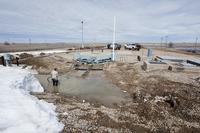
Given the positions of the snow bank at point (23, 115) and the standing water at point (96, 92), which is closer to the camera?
the snow bank at point (23, 115)

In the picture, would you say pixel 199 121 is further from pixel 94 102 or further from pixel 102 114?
pixel 94 102

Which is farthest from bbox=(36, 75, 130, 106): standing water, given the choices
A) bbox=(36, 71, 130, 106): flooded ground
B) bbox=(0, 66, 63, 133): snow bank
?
bbox=(0, 66, 63, 133): snow bank

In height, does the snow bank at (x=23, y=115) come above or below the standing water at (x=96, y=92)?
above

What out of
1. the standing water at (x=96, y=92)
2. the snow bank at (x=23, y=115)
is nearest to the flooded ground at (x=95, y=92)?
the standing water at (x=96, y=92)

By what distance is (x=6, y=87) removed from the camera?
12312 mm

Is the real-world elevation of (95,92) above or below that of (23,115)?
below

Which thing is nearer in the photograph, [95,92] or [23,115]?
[23,115]

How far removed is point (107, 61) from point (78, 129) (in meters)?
25.7

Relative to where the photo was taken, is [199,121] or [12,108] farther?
[199,121]

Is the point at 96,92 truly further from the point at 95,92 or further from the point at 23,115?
the point at 23,115

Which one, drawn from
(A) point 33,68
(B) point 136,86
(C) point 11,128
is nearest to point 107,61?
(A) point 33,68

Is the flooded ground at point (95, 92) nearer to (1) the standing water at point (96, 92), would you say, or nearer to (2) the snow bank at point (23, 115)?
(1) the standing water at point (96, 92)

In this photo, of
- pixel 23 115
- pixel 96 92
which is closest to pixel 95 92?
pixel 96 92

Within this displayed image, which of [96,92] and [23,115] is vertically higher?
[23,115]
